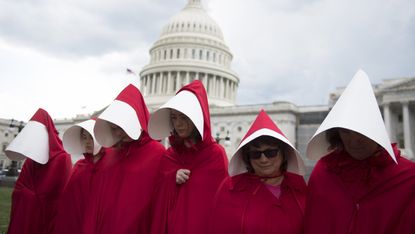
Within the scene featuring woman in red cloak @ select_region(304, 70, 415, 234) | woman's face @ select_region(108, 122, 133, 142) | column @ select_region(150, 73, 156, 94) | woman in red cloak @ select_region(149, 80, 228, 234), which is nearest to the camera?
woman in red cloak @ select_region(304, 70, 415, 234)

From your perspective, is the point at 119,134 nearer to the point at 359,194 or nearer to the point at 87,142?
the point at 87,142

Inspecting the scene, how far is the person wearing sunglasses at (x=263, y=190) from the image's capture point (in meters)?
3.43

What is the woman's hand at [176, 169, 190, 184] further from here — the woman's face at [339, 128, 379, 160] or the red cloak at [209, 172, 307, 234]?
the woman's face at [339, 128, 379, 160]

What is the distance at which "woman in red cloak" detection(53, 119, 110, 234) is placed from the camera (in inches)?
190

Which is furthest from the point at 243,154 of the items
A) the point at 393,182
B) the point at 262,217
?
the point at 393,182

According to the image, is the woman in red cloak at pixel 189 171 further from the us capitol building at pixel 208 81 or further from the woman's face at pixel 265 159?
the us capitol building at pixel 208 81

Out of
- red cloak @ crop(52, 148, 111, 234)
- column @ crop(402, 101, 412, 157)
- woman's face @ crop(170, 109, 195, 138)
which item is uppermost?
column @ crop(402, 101, 412, 157)

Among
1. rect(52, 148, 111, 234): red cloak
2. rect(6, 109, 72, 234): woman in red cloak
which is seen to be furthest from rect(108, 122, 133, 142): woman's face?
rect(6, 109, 72, 234): woman in red cloak

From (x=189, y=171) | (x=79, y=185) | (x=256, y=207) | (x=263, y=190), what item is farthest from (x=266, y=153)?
(x=79, y=185)

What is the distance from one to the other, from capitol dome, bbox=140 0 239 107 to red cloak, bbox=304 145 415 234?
2528 inches

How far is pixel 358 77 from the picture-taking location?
3318mm

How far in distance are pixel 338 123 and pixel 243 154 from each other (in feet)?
3.79

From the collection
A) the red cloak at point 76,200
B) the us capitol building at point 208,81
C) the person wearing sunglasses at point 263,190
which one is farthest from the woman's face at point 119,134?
the us capitol building at point 208,81

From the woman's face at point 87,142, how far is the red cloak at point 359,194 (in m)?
3.18
